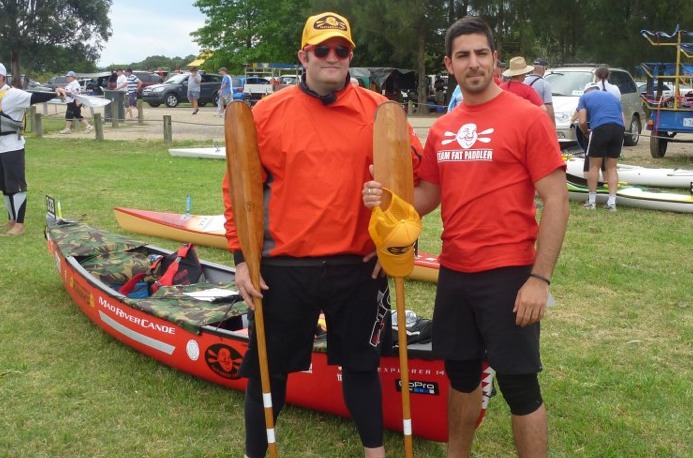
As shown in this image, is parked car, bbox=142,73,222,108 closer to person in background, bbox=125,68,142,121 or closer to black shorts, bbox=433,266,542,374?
person in background, bbox=125,68,142,121

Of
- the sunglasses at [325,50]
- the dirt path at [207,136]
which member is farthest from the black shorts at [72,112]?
the sunglasses at [325,50]

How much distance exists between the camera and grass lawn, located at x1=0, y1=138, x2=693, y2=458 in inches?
141

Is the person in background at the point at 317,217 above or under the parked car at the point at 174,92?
under

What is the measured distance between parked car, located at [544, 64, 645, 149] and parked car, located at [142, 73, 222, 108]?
1953 cm

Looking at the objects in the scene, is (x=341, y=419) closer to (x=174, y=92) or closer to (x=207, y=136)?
(x=207, y=136)

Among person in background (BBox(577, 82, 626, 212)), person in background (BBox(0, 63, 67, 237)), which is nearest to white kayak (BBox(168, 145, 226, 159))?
person in background (BBox(0, 63, 67, 237))

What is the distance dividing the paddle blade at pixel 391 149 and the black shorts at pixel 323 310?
0.33m

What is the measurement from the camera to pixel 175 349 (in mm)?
4281

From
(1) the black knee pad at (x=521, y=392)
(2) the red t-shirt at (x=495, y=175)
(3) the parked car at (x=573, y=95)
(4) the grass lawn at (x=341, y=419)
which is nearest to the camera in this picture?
(2) the red t-shirt at (x=495, y=175)

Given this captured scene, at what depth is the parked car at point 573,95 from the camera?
1402 centimetres

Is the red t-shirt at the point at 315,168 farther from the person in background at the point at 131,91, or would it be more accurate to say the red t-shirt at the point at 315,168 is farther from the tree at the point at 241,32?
the tree at the point at 241,32

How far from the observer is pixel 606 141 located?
900 cm

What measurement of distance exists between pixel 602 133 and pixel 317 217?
23.1 feet

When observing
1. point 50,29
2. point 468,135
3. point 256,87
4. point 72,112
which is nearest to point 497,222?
point 468,135
